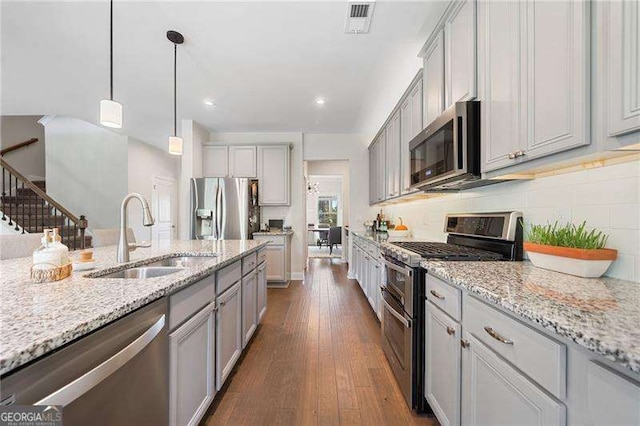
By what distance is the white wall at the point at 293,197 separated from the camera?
492 centimetres

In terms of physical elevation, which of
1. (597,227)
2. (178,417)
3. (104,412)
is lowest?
(178,417)

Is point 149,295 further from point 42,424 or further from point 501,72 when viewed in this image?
point 501,72

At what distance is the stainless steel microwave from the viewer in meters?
1.54

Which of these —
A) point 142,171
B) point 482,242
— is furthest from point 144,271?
point 142,171

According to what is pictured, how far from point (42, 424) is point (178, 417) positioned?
741mm

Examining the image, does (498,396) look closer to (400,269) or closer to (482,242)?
(400,269)

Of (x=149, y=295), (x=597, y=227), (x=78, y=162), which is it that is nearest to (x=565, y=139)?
(x=597, y=227)

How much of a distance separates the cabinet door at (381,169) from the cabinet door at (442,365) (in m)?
Answer: 2.46

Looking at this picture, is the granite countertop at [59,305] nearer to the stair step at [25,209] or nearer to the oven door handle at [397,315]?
the oven door handle at [397,315]

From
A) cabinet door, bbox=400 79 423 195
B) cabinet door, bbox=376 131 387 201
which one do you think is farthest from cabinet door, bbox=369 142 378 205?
cabinet door, bbox=400 79 423 195

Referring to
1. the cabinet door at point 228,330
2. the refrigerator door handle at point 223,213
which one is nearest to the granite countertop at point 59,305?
the cabinet door at point 228,330

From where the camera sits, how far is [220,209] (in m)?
4.23

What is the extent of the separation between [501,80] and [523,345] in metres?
1.21

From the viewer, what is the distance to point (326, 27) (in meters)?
2.25
